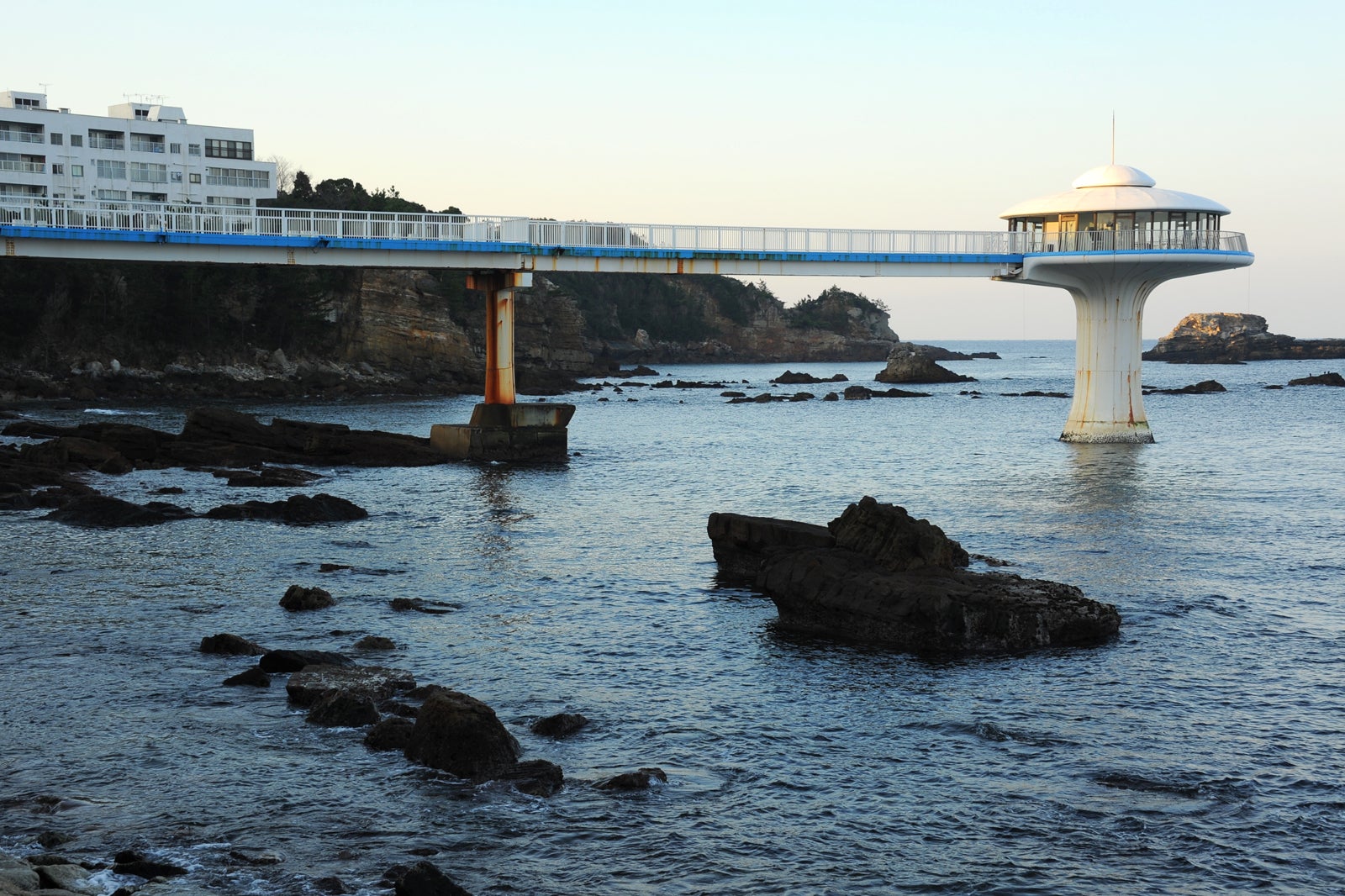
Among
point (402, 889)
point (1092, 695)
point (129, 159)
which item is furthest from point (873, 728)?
point (129, 159)

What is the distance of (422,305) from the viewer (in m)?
118

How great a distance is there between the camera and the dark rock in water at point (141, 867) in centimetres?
1290

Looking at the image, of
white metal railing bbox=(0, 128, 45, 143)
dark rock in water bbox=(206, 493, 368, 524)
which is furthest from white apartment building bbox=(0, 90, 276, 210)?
dark rock in water bbox=(206, 493, 368, 524)

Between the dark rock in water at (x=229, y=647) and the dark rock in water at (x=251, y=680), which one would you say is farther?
the dark rock in water at (x=229, y=647)

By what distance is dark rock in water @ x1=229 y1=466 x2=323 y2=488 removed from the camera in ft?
147

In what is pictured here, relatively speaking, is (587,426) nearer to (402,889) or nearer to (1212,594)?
(1212,594)

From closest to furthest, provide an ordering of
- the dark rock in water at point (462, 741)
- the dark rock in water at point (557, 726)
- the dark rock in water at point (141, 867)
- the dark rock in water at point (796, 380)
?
the dark rock in water at point (141, 867), the dark rock in water at point (462, 741), the dark rock in water at point (557, 726), the dark rock in water at point (796, 380)

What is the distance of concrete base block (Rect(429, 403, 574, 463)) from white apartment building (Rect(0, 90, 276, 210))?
209 ft

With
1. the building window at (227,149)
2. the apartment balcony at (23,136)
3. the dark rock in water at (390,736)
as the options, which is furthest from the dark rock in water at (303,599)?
the building window at (227,149)

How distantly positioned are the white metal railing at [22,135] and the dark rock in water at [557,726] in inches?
4490

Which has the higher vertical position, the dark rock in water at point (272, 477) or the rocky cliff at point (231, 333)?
the rocky cliff at point (231, 333)

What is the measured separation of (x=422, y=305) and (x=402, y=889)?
357 ft

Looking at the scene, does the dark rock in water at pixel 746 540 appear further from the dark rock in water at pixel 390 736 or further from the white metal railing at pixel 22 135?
the white metal railing at pixel 22 135

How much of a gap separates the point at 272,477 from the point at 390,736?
3103 cm
